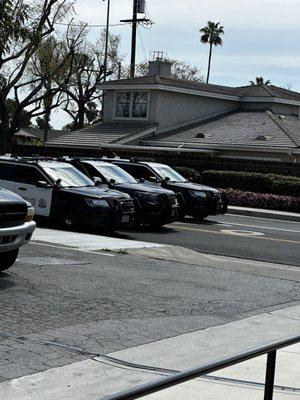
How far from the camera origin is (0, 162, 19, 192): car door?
17.5 metres

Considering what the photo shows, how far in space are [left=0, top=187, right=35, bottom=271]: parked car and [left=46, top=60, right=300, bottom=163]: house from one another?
85.5 ft

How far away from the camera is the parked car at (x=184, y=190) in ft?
67.4

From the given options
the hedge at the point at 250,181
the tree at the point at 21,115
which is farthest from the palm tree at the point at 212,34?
the hedge at the point at 250,181

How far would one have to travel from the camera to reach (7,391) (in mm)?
5328

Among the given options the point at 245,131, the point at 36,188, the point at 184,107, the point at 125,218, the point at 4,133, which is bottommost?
the point at 125,218

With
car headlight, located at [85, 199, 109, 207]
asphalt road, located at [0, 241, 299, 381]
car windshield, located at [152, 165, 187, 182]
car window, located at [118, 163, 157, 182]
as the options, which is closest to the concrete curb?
car windshield, located at [152, 165, 187, 182]

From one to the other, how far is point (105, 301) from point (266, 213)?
18.1 meters

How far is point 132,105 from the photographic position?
42094 mm

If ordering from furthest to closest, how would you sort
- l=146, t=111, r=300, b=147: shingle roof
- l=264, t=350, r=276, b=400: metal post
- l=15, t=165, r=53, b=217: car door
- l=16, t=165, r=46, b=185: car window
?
l=146, t=111, r=300, b=147: shingle roof < l=16, t=165, r=46, b=185: car window < l=15, t=165, r=53, b=217: car door < l=264, t=350, r=276, b=400: metal post

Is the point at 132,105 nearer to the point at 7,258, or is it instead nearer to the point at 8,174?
the point at 8,174

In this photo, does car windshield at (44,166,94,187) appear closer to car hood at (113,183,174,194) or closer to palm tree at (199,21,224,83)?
car hood at (113,183,174,194)

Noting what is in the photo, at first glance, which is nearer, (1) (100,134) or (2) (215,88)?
(1) (100,134)

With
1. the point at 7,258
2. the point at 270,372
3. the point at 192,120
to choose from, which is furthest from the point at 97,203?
the point at 192,120

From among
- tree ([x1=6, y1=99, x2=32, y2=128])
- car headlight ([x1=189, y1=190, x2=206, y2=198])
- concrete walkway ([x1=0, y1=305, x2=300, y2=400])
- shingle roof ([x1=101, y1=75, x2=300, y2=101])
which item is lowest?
concrete walkway ([x1=0, y1=305, x2=300, y2=400])
